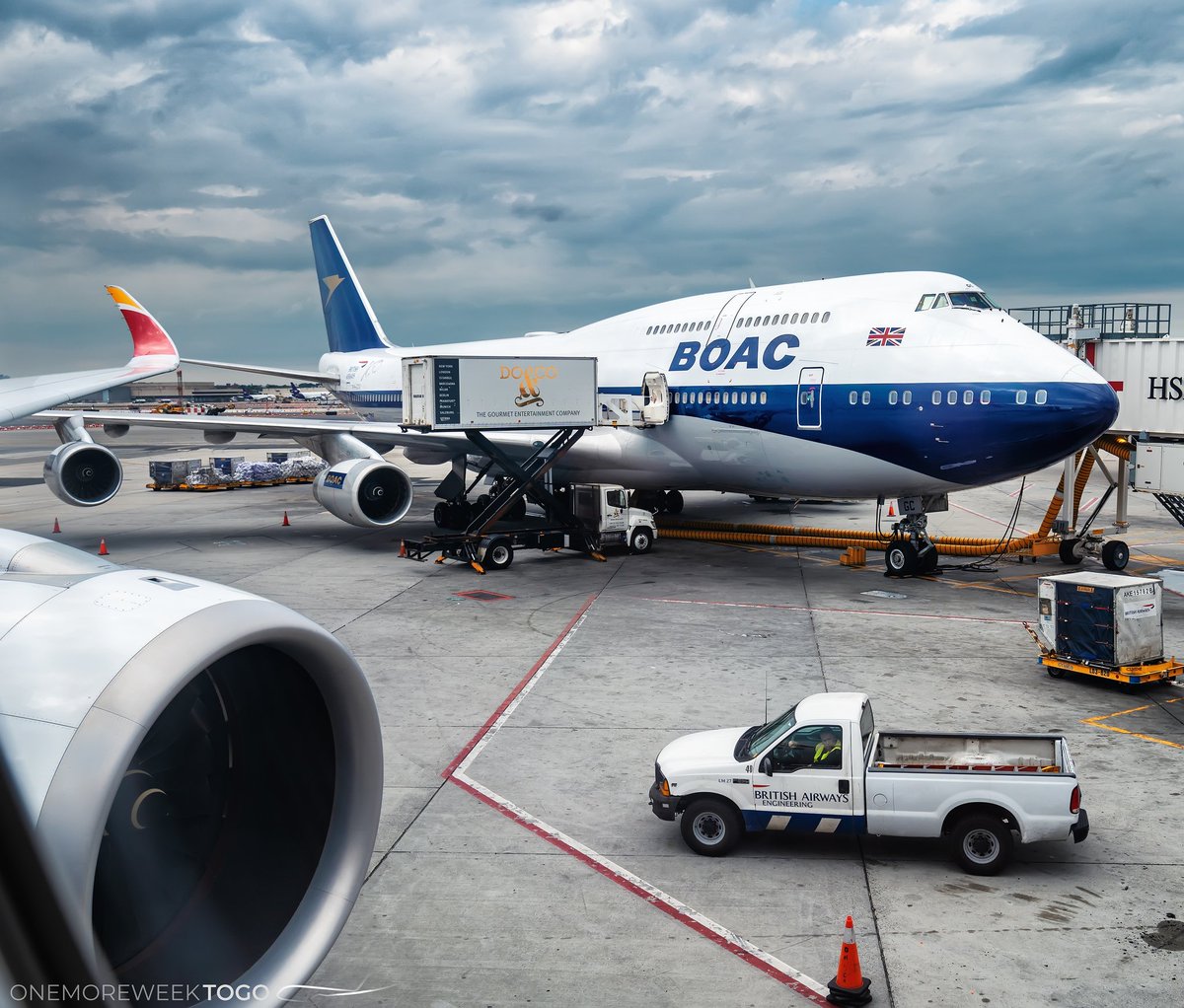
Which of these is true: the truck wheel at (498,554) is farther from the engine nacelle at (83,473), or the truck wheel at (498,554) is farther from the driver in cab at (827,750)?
the driver in cab at (827,750)

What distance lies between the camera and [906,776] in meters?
9.44

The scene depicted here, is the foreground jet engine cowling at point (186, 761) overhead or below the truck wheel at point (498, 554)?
overhead

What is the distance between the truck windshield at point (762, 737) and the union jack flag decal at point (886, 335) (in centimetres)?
1156

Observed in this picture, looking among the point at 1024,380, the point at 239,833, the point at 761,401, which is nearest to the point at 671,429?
the point at 761,401

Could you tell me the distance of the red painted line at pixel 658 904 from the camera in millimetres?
7441

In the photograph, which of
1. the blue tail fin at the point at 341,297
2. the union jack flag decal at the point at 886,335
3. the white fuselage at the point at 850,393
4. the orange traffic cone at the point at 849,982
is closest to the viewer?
the orange traffic cone at the point at 849,982

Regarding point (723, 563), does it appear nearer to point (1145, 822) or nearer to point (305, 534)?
point (305, 534)

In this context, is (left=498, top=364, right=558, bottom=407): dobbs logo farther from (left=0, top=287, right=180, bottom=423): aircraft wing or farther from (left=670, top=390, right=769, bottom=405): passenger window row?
(left=0, top=287, right=180, bottom=423): aircraft wing

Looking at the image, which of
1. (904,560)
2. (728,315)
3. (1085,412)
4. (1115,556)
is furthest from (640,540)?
(1085,412)

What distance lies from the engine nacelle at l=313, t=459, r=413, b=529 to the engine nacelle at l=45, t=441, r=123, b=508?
4631mm

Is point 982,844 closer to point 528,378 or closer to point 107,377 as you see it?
point 107,377

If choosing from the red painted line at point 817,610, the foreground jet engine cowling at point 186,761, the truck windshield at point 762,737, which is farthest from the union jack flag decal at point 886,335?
the foreground jet engine cowling at point 186,761

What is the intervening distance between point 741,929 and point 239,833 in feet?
16.3

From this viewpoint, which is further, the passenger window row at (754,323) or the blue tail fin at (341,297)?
the blue tail fin at (341,297)
